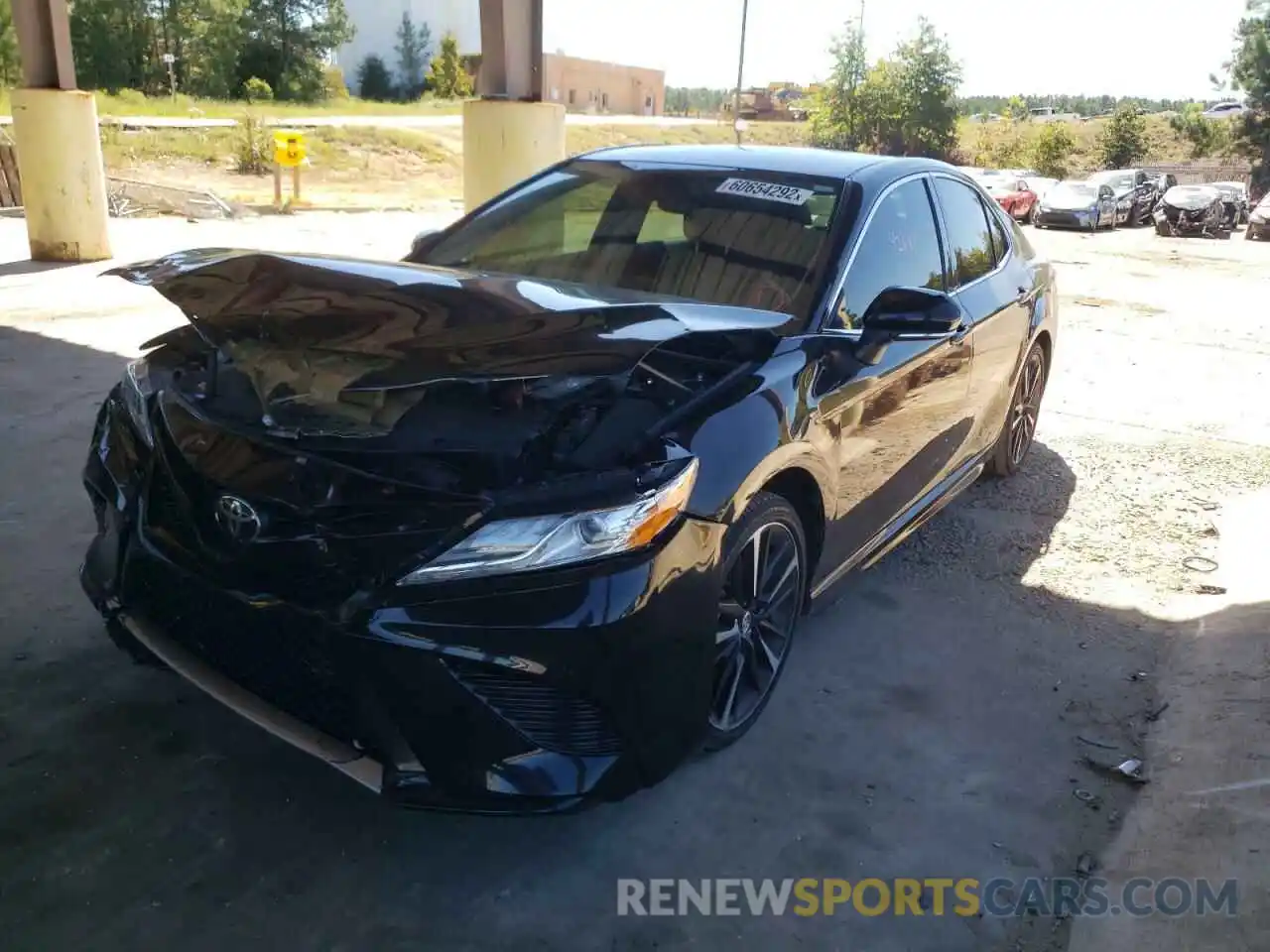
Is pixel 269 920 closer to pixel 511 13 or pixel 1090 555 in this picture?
pixel 1090 555

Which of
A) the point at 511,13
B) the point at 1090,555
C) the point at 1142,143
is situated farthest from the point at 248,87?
the point at 1090,555

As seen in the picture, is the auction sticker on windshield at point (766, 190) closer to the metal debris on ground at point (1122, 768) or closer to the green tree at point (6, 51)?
the metal debris on ground at point (1122, 768)

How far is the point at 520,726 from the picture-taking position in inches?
90.7

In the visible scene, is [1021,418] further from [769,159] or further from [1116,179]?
[1116,179]

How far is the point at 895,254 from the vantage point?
12.6 feet

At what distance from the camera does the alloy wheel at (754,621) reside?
2.91 metres

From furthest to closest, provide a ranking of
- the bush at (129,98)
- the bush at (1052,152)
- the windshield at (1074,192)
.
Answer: the bush at (1052,152) < the bush at (129,98) < the windshield at (1074,192)

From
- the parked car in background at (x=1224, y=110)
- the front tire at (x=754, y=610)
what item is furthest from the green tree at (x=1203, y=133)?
the front tire at (x=754, y=610)

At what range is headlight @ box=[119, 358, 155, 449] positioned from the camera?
2779 mm

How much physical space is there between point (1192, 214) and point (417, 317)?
2855 cm

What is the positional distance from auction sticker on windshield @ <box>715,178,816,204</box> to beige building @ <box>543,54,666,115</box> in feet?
232

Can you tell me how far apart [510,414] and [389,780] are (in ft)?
2.87

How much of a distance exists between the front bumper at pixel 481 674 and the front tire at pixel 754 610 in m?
0.35

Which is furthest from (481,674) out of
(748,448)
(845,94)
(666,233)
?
(845,94)
